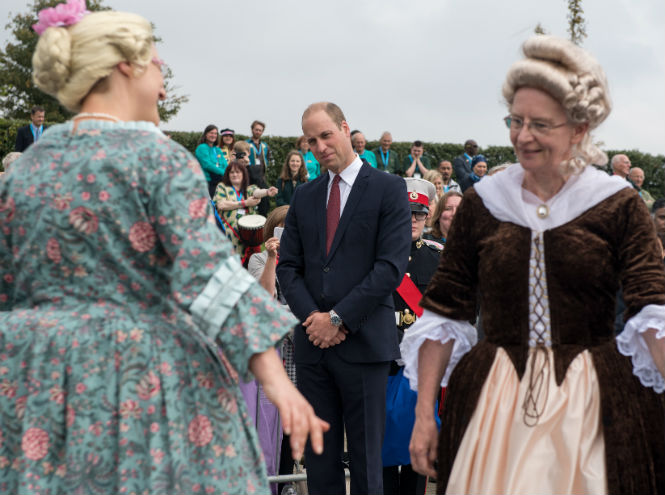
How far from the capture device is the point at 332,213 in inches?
175

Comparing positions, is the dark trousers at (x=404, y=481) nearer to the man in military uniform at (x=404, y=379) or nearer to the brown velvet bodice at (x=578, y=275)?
the man in military uniform at (x=404, y=379)

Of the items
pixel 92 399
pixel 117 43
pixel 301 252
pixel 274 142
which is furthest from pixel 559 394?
pixel 274 142

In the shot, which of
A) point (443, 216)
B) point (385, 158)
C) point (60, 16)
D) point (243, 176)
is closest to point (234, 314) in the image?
point (60, 16)

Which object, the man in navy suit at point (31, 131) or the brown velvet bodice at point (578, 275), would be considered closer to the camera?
the brown velvet bodice at point (578, 275)

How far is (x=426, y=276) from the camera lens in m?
5.07

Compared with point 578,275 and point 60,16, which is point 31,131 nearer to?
point 60,16

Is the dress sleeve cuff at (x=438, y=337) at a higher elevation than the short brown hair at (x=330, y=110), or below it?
below

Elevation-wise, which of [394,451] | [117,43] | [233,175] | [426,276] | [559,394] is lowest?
[394,451]

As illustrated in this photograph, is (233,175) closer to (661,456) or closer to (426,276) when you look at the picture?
(426,276)

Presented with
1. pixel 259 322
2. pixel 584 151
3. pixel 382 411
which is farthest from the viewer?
pixel 382 411

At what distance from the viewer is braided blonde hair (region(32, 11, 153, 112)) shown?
226 centimetres

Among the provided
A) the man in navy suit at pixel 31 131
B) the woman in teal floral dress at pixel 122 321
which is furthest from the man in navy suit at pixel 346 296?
the man in navy suit at pixel 31 131

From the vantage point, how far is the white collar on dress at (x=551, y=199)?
270 cm

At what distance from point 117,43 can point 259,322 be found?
2.74ft
